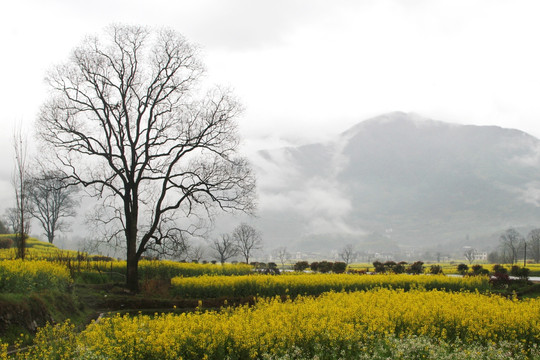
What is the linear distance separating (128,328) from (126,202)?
16014mm

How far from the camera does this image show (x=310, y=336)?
A: 10.1m

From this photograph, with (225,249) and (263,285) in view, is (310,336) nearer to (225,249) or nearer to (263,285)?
(263,285)

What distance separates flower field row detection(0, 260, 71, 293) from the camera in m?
14.1

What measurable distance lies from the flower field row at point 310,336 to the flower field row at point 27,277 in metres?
4.35

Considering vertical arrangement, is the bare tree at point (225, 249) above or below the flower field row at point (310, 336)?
below

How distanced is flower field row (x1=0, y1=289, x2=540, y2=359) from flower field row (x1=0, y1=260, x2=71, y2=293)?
171 inches

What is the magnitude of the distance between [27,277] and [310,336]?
1024 centimetres

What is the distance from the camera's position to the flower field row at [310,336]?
9.27 m

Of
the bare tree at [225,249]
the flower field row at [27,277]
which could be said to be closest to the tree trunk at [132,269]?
the flower field row at [27,277]

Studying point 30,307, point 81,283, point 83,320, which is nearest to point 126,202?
point 81,283

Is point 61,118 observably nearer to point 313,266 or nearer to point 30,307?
point 30,307

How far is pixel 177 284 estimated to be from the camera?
24172 mm

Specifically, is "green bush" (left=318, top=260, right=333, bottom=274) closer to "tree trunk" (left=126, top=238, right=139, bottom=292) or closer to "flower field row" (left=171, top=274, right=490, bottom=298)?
"flower field row" (left=171, top=274, right=490, bottom=298)

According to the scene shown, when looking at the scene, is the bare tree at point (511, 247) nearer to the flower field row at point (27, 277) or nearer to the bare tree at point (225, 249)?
the bare tree at point (225, 249)
